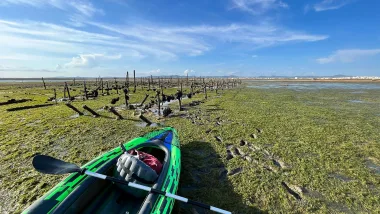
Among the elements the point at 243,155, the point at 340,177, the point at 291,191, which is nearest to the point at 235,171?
the point at 243,155

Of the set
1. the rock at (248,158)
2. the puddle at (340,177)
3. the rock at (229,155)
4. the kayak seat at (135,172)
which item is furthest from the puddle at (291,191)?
the kayak seat at (135,172)

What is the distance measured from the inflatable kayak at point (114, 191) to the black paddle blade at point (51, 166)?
15 cm

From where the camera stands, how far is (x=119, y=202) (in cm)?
419

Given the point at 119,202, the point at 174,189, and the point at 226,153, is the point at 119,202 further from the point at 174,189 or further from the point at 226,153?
the point at 226,153

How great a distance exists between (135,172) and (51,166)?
72.0 inches

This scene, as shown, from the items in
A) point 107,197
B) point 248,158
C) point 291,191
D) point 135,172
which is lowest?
point 291,191

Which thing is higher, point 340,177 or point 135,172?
point 135,172

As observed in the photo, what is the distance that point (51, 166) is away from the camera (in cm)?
406

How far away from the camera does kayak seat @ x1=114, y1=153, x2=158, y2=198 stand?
3889 mm

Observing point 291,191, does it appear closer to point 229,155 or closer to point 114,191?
point 229,155

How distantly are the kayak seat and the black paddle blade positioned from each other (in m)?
0.89

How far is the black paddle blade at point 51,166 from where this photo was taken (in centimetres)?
392

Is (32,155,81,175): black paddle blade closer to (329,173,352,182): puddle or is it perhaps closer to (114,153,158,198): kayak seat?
(114,153,158,198): kayak seat

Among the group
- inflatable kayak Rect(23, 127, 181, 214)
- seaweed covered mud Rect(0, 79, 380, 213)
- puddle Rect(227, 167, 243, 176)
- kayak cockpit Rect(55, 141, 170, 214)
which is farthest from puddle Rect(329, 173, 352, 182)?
kayak cockpit Rect(55, 141, 170, 214)
